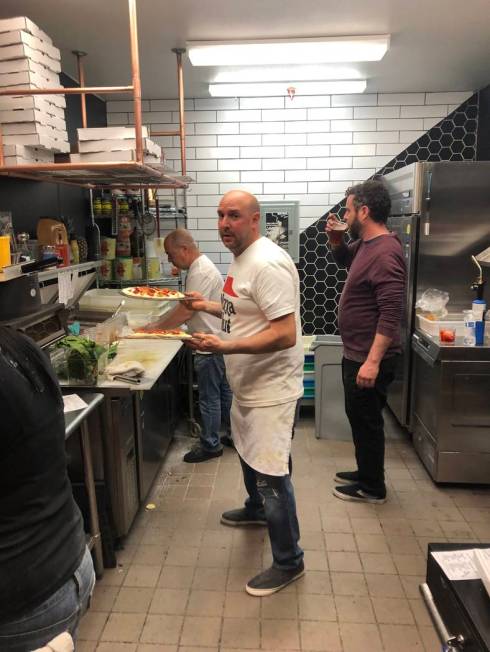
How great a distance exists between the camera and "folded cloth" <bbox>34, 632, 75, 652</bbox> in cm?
110

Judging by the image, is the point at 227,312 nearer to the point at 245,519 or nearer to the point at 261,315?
the point at 261,315

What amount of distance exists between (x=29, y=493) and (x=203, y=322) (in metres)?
2.20

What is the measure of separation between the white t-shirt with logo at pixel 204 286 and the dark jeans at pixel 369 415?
0.88 meters

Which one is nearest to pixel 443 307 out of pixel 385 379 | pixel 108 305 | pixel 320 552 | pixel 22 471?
pixel 385 379

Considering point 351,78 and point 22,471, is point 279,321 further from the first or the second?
point 351,78

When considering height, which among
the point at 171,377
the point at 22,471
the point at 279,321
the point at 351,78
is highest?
the point at 351,78

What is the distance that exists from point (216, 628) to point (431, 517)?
1347 millimetres

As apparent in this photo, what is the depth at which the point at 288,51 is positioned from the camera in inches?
124

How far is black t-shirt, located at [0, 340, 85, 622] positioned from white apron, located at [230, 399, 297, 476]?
1028 millimetres

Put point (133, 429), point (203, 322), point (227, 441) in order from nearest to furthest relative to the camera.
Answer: point (133, 429) → point (203, 322) → point (227, 441)

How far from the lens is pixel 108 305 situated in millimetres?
3586

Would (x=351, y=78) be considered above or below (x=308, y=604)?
above

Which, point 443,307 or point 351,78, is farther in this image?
point 351,78

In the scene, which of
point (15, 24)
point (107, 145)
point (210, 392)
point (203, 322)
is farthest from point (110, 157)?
point (210, 392)
